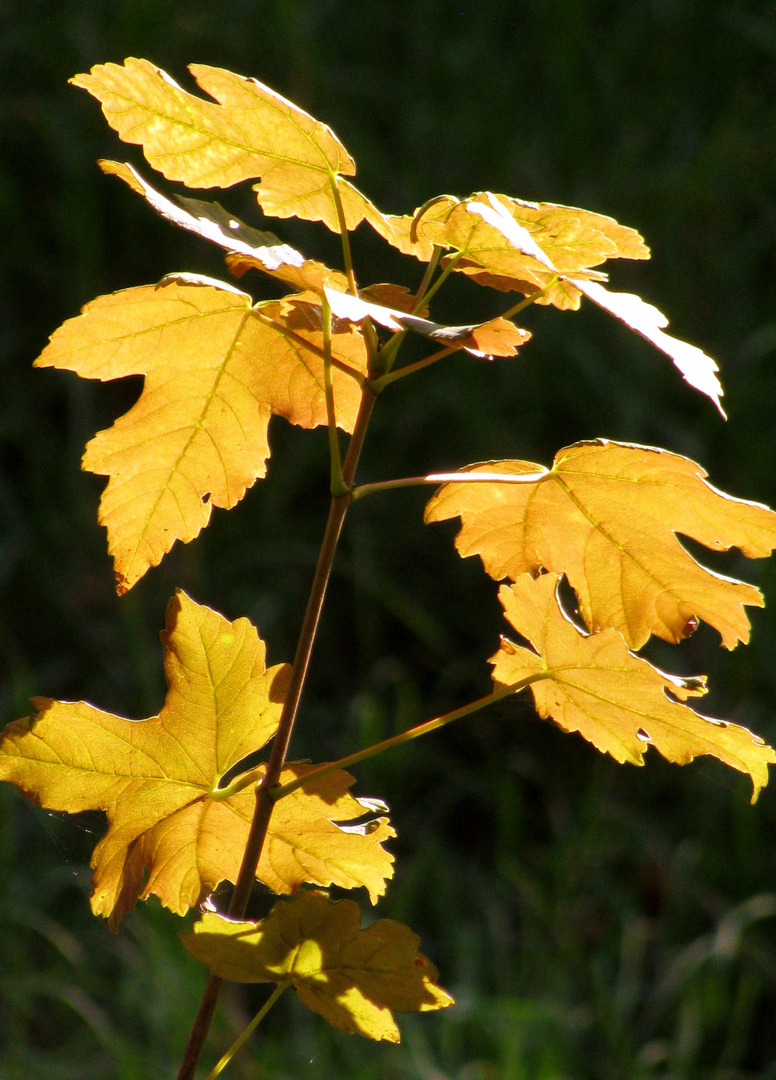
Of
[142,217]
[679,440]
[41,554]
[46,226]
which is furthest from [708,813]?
[46,226]

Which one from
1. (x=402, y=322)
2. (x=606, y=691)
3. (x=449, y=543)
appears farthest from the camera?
(x=449, y=543)

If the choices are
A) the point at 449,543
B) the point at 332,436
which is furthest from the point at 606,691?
the point at 449,543

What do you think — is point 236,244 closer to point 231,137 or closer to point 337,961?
point 231,137

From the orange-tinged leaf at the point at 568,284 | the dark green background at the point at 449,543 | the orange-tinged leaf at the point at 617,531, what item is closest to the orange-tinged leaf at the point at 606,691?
the orange-tinged leaf at the point at 617,531

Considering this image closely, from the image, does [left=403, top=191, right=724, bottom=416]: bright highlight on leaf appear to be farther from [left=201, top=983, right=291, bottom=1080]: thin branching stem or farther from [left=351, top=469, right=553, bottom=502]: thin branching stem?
[left=201, top=983, right=291, bottom=1080]: thin branching stem

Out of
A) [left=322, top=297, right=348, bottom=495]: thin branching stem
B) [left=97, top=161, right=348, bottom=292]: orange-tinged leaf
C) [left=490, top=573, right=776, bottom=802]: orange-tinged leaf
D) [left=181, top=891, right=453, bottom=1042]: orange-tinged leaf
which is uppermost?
[left=97, top=161, right=348, bottom=292]: orange-tinged leaf

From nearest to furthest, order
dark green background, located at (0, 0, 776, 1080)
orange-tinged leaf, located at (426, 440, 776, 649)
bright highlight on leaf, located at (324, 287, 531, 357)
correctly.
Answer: bright highlight on leaf, located at (324, 287, 531, 357)
orange-tinged leaf, located at (426, 440, 776, 649)
dark green background, located at (0, 0, 776, 1080)

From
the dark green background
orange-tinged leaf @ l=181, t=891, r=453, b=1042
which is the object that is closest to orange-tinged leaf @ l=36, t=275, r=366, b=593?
orange-tinged leaf @ l=181, t=891, r=453, b=1042
